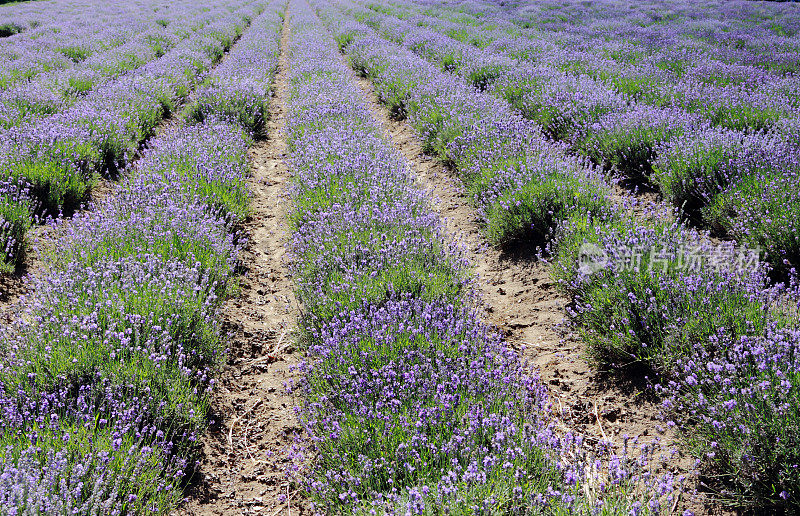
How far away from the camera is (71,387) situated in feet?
8.45

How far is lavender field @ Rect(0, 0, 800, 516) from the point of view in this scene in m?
2.19

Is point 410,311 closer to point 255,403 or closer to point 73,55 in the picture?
point 255,403

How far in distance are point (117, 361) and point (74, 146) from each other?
416 centimetres

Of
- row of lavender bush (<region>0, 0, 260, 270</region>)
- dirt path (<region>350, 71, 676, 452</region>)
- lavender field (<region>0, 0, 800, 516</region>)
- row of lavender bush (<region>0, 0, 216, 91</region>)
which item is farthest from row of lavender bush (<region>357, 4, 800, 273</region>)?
row of lavender bush (<region>0, 0, 216, 91</region>)

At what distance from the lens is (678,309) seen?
2.94m

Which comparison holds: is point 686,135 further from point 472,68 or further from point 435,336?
point 472,68

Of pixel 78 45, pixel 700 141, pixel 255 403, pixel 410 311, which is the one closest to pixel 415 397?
pixel 410 311

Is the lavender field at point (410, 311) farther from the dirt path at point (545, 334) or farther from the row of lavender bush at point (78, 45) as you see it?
the row of lavender bush at point (78, 45)

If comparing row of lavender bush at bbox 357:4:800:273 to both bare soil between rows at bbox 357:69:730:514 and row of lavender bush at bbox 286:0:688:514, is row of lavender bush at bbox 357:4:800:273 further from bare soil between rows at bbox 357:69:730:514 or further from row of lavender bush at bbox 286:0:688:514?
row of lavender bush at bbox 286:0:688:514

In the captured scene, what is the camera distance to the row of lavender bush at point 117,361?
210cm

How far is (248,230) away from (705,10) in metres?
22.1

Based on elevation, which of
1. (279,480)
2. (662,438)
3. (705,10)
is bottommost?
(279,480)

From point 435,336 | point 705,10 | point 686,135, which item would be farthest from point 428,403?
point 705,10

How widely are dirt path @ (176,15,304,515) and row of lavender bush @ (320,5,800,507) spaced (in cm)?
198
